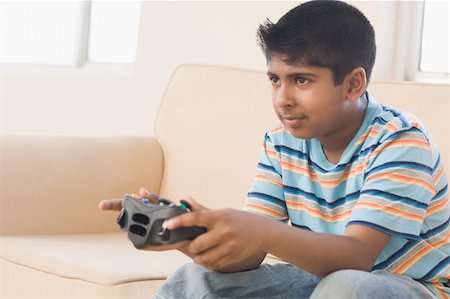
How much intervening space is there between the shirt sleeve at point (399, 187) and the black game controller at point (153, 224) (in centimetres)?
31

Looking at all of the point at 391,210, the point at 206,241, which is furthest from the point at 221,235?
the point at 391,210

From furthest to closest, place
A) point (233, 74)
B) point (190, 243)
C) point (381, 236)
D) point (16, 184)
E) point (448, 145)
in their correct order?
point (233, 74), point (16, 184), point (448, 145), point (381, 236), point (190, 243)

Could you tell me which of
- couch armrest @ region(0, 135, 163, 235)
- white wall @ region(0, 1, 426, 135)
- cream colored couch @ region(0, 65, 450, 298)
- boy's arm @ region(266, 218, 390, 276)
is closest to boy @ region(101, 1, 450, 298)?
boy's arm @ region(266, 218, 390, 276)

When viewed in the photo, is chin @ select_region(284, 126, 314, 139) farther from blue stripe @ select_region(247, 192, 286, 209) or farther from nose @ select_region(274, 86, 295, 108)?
blue stripe @ select_region(247, 192, 286, 209)

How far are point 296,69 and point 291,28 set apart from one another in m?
0.08

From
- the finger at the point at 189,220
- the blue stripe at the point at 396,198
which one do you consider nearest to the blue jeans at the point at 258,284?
the blue stripe at the point at 396,198

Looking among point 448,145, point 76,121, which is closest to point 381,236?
point 448,145

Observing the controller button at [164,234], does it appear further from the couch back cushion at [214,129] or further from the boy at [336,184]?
the couch back cushion at [214,129]

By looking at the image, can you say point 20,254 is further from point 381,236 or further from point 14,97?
point 14,97

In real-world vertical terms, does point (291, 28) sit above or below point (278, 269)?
above

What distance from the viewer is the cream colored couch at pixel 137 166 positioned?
2.00 metres

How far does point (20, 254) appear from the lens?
1980 mm

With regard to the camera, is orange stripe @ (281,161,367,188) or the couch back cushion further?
the couch back cushion

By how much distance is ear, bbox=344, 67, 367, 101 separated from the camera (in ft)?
4.86
